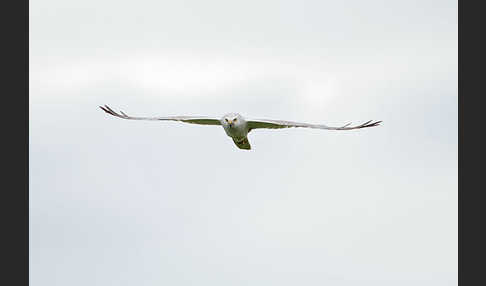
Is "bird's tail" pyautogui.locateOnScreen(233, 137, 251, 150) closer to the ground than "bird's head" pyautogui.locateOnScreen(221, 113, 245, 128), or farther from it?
closer to the ground

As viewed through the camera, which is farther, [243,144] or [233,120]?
[243,144]

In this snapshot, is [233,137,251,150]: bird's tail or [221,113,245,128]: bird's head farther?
[233,137,251,150]: bird's tail

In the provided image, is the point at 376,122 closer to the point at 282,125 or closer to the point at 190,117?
the point at 282,125

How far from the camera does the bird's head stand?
59.2 metres

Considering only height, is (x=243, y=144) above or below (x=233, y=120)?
below

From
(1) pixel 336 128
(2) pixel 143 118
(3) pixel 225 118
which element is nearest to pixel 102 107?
(2) pixel 143 118

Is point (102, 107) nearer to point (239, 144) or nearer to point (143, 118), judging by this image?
point (143, 118)

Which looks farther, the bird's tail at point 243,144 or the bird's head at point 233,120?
the bird's tail at point 243,144

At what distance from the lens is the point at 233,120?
5919 cm

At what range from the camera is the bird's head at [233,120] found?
2331 inches

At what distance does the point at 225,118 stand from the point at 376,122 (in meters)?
6.64

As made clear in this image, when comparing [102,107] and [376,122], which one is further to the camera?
[102,107]

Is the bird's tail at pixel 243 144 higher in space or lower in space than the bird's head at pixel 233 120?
lower

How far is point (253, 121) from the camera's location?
5969cm
